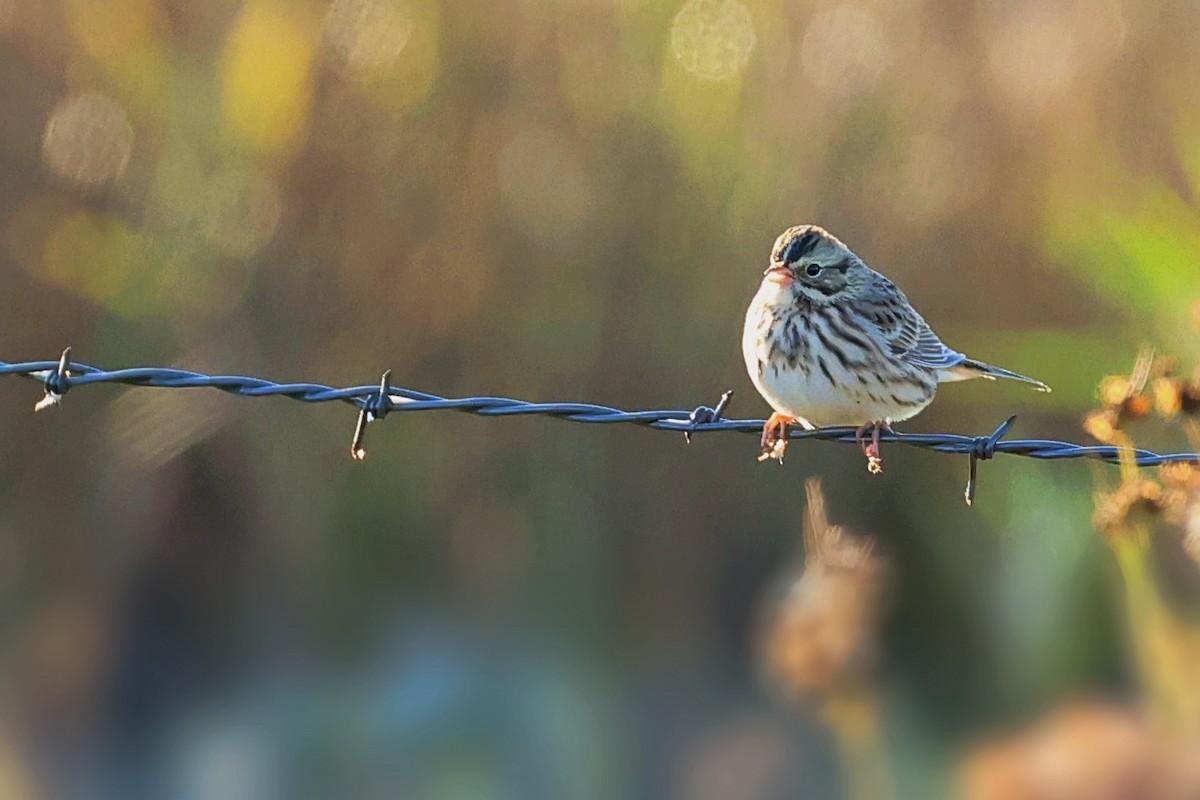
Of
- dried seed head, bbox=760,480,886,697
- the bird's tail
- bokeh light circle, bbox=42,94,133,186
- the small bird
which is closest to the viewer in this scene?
dried seed head, bbox=760,480,886,697

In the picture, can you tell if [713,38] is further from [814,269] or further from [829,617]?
[829,617]

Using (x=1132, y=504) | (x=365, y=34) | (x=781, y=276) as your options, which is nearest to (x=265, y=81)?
(x=365, y=34)

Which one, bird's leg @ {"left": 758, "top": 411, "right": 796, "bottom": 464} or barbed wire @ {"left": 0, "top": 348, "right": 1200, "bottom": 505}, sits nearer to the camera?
barbed wire @ {"left": 0, "top": 348, "right": 1200, "bottom": 505}

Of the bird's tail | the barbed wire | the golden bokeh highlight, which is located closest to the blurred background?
the golden bokeh highlight

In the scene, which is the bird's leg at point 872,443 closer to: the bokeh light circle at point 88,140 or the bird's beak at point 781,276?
the bird's beak at point 781,276

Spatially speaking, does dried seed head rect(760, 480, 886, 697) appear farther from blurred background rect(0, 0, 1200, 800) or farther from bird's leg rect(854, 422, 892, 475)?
blurred background rect(0, 0, 1200, 800)

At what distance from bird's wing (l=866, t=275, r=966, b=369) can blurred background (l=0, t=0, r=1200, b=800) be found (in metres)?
Answer: 1.21

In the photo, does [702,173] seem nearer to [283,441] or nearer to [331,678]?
[283,441]

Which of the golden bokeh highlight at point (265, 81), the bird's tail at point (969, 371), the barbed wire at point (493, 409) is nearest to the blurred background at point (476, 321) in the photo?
the golden bokeh highlight at point (265, 81)

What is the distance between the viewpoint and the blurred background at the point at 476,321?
493 cm

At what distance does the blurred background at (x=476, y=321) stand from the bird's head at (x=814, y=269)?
1322 millimetres

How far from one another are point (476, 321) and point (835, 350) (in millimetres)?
1982

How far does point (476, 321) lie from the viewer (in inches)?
199

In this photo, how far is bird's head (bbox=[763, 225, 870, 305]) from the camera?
3.43m
